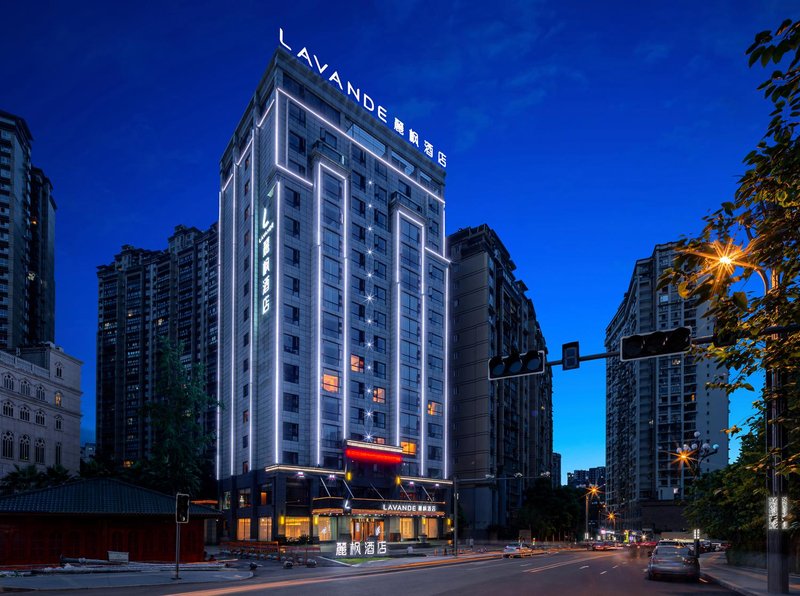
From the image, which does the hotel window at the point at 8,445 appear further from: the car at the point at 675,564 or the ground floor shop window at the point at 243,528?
the car at the point at 675,564

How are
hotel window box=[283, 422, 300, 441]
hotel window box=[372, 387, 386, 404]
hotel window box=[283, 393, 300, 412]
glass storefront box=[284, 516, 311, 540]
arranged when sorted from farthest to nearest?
1. hotel window box=[372, 387, 386, 404]
2. hotel window box=[283, 393, 300, 412]
3. hotel window box=[283, 422, 300, 441]
4. glass storefront box=[284, 516, 311, 540]

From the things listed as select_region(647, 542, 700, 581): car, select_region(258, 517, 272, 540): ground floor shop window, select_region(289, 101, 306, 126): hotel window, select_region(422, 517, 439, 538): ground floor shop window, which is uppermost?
select_region(289, 101, 306, 126): hotel window

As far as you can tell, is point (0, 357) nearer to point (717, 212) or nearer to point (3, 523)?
point (3, 523)

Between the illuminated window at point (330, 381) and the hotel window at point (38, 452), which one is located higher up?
the illuminated window at point (330, 381)

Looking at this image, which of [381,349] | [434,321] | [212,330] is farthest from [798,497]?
[212,330]

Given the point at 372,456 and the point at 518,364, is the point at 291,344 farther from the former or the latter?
the point at 518,364

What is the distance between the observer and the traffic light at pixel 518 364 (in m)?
17.7

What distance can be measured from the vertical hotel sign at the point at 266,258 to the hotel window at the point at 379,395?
16926mm

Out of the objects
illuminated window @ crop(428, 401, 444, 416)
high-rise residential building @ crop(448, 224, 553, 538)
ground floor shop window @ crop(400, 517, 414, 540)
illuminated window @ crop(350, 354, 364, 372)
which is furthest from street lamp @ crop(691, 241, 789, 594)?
high-rise residential building @ crop(448, 224, 553, 538)

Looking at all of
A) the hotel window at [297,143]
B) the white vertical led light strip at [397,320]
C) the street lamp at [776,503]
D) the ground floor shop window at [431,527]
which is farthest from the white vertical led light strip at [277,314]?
the street lamp at [776,503]

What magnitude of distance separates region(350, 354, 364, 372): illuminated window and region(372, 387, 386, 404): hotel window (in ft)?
11.5

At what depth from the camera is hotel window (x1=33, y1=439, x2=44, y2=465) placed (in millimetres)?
90819

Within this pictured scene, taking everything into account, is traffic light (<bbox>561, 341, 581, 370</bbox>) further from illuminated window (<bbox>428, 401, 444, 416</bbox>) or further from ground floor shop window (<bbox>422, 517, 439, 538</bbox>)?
ground floor shop window (<bbox>422, 517, 439, 538</bbox>)

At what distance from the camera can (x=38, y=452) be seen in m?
91.6
